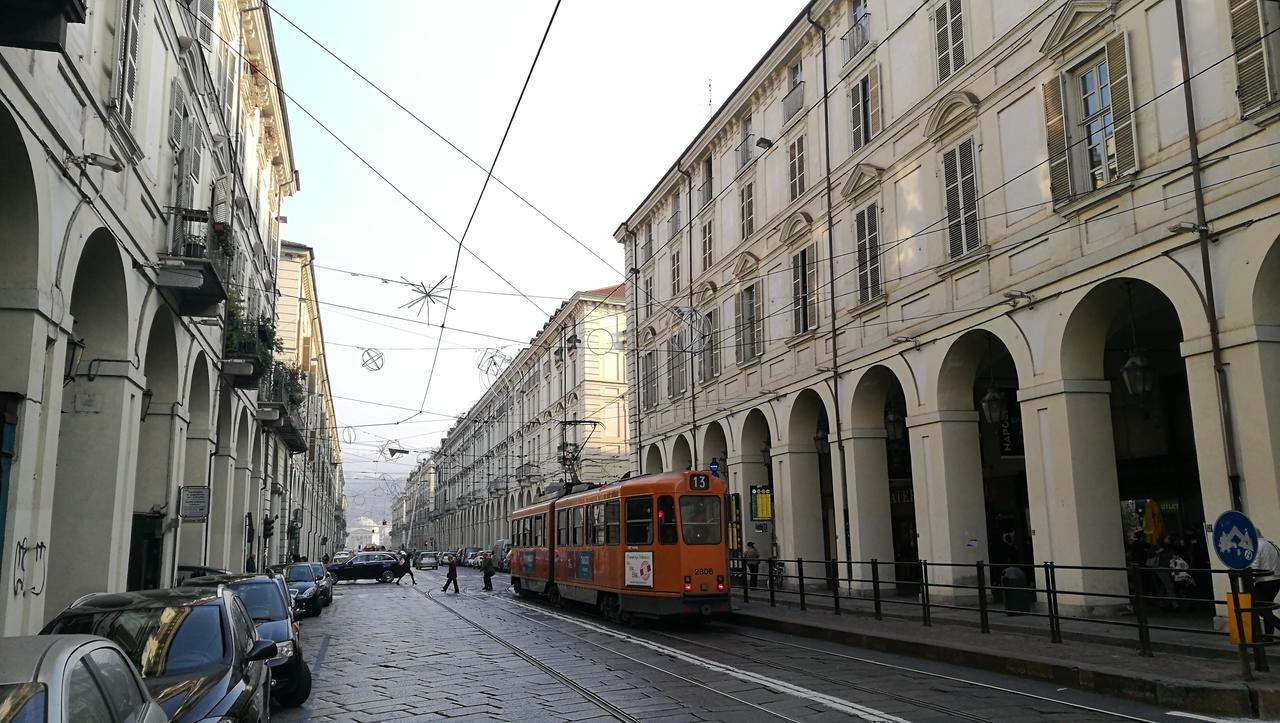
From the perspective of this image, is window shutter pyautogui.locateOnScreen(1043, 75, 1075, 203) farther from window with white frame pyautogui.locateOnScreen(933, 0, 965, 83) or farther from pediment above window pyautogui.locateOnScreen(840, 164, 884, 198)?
pediment above window pyautogui.locateOnScreen(840, 164, 884, 198)

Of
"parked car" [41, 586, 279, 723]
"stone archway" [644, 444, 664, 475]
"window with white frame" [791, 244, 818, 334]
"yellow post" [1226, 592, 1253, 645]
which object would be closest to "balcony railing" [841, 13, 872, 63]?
"window with white frame" [791, 244, 818, 334]

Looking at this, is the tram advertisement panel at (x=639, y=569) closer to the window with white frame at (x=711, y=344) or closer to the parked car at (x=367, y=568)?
the window with white frame at (x=711, y=344)

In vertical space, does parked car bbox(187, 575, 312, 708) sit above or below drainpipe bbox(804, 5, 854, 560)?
below

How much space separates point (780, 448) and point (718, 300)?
21.1 feet

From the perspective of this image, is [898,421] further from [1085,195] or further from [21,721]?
[21,721]

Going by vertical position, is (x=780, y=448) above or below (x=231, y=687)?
above

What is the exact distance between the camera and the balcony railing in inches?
827

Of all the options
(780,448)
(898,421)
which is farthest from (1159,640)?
(780,448)

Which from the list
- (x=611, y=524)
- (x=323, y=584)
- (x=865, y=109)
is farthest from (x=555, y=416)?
(x=865, y=109)

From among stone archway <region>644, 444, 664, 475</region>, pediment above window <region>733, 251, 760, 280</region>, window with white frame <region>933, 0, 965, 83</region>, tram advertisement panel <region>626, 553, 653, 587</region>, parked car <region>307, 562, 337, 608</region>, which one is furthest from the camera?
stone archway <region>644, 444, 664, 475</region>

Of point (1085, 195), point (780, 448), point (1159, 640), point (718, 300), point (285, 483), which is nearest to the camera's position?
point (1159, 640)

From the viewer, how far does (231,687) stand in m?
6.29

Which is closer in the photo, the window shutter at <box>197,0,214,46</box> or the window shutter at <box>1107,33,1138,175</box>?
the window shutter at <box>1107,33,1138,175</box>

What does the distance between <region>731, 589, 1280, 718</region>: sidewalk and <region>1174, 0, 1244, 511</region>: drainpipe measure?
6.57ft
